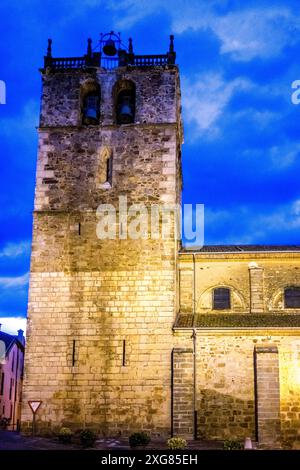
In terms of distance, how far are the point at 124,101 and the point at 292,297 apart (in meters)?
12.0

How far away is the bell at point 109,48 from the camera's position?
103 ft

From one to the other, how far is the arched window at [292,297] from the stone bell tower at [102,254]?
536 centimetres

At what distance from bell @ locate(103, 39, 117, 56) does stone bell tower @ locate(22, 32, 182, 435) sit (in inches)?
2.7

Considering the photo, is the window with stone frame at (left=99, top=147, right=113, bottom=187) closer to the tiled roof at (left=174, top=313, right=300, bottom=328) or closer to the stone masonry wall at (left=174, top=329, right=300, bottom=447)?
the tiled roof at (left=174, top=313, right=300, bottom=328)

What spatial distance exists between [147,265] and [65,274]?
3532 millimetres

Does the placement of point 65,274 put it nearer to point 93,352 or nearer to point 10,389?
point 93,352

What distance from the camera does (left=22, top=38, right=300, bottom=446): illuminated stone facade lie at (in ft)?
83.0

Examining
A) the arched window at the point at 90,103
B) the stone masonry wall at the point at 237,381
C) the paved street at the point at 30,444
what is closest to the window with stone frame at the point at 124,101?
the arched window at the point at 90,103

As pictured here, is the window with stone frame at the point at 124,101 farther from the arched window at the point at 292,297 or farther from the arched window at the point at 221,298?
the arched window at the point at 292,297

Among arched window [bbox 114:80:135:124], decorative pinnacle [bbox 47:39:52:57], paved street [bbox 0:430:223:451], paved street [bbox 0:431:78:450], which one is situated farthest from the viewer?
decorative pinnacle [bbox 47:39:52:57]

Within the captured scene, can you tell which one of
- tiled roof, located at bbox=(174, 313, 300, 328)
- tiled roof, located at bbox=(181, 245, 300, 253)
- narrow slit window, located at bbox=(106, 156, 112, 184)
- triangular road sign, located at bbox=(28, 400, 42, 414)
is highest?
narrow slit window, located at bbox=(106, 156, 112, 184)

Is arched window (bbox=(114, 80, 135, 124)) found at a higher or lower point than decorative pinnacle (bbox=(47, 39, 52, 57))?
lower

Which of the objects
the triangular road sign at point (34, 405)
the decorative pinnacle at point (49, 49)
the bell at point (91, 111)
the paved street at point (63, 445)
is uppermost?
the decorative pinnacle at point (49, 49)

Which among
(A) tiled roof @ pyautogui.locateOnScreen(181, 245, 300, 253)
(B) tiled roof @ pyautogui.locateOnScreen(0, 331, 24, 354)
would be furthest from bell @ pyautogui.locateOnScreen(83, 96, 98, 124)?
(B) tiled roof @ pyautogui.locateOnScreen(0, 331, 24, 354)
